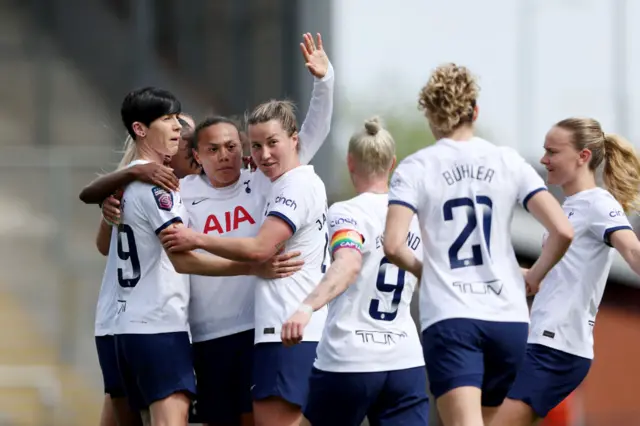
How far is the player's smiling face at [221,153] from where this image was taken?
6.54m

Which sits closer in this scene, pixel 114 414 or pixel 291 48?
pixel 114 414

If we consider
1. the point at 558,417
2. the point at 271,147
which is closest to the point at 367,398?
the point at 271,147

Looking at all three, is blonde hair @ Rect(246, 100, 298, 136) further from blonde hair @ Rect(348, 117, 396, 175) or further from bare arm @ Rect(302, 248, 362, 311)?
bare arm @ Rect(302, 248, 362, 311)

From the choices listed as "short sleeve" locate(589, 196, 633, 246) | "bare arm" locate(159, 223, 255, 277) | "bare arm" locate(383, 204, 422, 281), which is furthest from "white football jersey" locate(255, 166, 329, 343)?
"short sleeve" locate(589, 196, 633, 246)

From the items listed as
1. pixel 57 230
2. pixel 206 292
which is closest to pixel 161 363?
pixel 206 292

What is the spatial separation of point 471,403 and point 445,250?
0.66 m

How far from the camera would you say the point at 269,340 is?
6199mm

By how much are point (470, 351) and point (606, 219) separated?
5.66ft

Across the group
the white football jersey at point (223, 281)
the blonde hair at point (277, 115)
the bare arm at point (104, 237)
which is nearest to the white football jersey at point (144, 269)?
the white football jersey at point (223, 281)

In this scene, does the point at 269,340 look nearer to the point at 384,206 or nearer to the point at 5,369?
the point at 384,206

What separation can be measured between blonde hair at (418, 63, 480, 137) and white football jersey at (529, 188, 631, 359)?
1539mm

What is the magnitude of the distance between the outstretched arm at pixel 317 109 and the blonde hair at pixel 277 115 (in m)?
0.25

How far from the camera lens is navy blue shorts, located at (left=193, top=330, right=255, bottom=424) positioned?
6516 mm

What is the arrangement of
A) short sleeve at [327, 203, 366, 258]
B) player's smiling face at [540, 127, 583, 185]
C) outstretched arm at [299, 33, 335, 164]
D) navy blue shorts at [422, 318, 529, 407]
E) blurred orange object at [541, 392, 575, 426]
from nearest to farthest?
1. navy blue shorts at [422, 318, 529, 407]
2. short sleeve at [327, 203, 366, 258]
3. outstretched arm at [299, 33, 335, 164]
4. player's smiling face at [540, 127, 583, 185]
5. blurred orange object at [541, 392, 575, 426]
